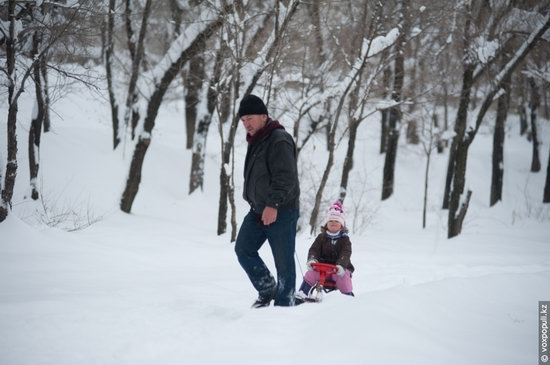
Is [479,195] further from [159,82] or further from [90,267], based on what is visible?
[90,267]

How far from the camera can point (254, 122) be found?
4043 mm

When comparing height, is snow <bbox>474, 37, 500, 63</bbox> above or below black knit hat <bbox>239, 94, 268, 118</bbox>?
above

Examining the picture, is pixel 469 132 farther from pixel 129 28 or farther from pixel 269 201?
pixel 129 28

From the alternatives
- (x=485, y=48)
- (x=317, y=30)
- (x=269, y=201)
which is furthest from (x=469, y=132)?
(x=269, y=201)

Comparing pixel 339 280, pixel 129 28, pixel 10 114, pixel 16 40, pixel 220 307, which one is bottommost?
pixel 339 280

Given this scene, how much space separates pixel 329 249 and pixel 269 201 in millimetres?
1584

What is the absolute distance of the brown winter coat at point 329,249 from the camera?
195 inches

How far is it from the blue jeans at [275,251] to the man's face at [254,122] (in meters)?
0.78

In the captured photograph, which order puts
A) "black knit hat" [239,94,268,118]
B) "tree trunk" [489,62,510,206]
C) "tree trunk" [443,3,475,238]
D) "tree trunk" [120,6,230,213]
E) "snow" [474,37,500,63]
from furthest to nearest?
1. "tree trunk" [489,62,510,206]
2. "tree trunk" [443,3,475,238]
3. "snow" [474,37,500,63]
4. "tree trunk" [120,6,230,213]
5. "black knit hat" [239,94,268,118]

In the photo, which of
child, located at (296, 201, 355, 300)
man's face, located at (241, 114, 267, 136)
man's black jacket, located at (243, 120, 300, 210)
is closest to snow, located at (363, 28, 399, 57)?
child, located at (296, 201, 355, 300)

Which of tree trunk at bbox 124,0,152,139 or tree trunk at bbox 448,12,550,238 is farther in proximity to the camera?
tree trunk at bbox 124,0,152,139

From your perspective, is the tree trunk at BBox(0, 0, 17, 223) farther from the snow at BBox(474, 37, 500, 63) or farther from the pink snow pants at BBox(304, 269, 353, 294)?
the snow at BBox(474, 37, 500, 63)

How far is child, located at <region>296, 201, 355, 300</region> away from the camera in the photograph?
16.1 feet

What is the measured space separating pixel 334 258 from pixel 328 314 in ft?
5.62
